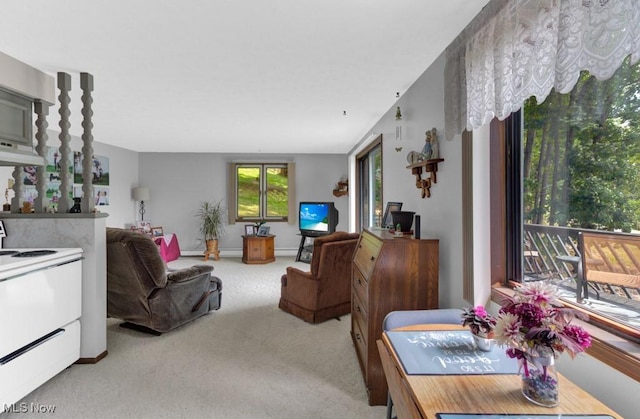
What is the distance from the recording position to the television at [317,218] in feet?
20.1

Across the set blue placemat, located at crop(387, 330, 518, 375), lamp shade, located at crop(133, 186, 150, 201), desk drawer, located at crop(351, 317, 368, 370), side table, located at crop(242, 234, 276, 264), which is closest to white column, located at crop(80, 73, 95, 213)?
desk drawer, located at crop(351, 317, 368, 370)

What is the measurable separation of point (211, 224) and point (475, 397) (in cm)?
633

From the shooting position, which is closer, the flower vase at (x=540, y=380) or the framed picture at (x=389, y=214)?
the flower vase at (x=540, y=380)

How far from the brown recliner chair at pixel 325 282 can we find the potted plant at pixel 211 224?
3.69 metres

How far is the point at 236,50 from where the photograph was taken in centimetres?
219

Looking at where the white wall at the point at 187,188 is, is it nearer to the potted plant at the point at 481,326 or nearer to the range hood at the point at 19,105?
the range hood at the point at 19,105

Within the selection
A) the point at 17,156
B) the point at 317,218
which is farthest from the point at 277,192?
the point at 17,156

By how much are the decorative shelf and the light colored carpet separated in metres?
→ 1.48

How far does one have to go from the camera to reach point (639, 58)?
33.3 inches

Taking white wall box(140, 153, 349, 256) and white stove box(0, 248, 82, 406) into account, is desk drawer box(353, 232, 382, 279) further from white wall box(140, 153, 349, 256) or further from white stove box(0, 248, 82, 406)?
white wall box(140, 153, 349, 256)

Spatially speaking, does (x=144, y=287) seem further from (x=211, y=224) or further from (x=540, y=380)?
(x=211, y=224)

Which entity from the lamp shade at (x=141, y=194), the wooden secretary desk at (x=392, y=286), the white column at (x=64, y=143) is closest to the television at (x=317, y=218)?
the lamp shade at (x=141, y=194)

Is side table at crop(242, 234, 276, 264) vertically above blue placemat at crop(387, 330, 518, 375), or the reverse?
blue placemat at crop(387, 330, 518, 375)

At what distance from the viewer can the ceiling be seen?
5.63 feet
